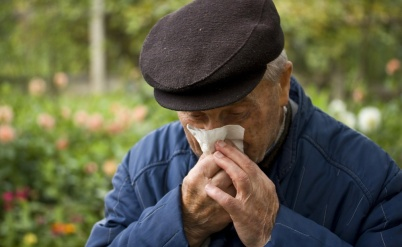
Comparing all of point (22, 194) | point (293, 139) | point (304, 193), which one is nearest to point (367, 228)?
point (304, 193)

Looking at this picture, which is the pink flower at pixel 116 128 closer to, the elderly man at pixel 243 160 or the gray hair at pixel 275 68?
the elderly man at pixel 243 160

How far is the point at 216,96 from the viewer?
168 centimetres

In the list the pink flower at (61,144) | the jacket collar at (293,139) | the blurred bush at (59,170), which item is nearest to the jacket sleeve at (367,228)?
the jacket collar at (293,139)

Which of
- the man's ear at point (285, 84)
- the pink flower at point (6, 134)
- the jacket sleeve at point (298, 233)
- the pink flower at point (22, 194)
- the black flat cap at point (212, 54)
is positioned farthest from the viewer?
the pink flower at point (6, 134)

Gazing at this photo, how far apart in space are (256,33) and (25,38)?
8328mm

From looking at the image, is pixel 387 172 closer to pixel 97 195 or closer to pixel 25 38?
pixel 97 195

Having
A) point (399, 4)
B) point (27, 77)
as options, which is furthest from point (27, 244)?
point (27, 77)

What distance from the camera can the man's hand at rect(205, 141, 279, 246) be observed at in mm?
1731

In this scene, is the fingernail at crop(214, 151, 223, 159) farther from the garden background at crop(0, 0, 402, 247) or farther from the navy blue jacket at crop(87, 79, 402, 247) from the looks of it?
the garden background at crop(0, 0, 402, 247)

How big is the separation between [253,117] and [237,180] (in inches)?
7.8

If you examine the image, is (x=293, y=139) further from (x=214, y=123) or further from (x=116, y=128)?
(x=116, y=128)

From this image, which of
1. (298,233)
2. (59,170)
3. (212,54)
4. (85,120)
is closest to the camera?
(212,54)

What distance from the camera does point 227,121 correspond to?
1769mm

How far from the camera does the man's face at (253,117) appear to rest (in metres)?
1.75
